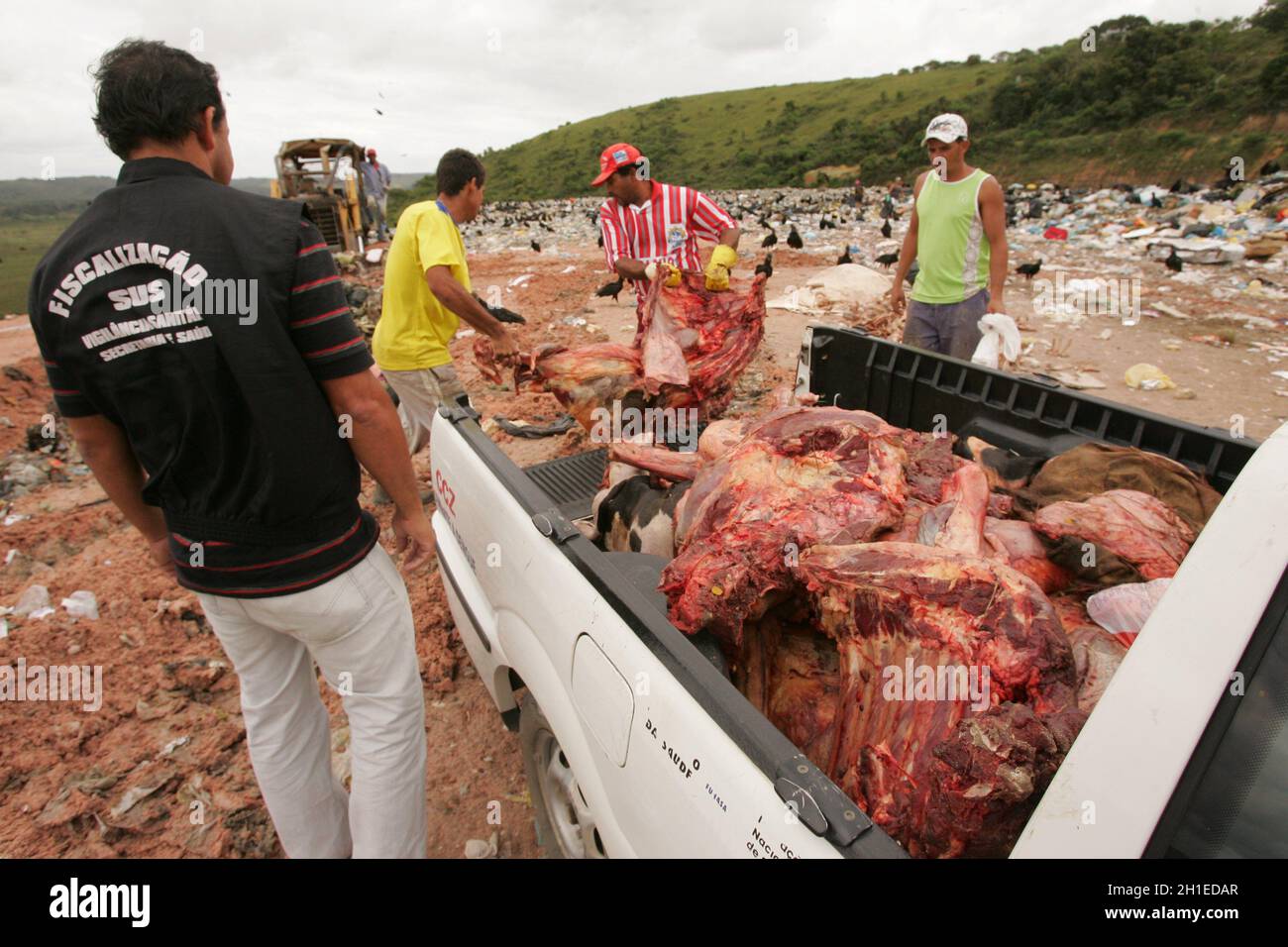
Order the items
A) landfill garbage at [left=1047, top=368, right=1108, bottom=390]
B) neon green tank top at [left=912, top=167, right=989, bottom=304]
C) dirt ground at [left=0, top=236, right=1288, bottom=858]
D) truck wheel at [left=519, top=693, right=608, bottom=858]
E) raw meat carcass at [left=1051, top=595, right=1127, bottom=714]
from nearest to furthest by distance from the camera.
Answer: raw meat carcass at [left=1051, top=595, right=1127, bottom=714]
truck wheel at [left=519, top=693, right=608, bottom=858]
dirt ground at [left=0, top=236, right=1288, bottom=858]
neon green tank top at [left=912, top=167, right=989, bottom=304]
landfill garbage at [left=1047, top=368, right=1108, bottom=390]

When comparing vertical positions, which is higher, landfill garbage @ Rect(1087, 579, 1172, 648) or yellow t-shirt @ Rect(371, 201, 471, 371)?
yellow t-shirt @ Rect(371, 201, 471, 371)

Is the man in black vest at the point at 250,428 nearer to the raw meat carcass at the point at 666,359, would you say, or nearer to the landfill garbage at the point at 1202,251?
the raw meat carcass at the point at 666,359

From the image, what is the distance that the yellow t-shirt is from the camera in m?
3.94

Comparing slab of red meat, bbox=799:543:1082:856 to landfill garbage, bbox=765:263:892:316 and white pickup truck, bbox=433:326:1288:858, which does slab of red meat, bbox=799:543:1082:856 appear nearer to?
white pickup truck, bbox=433:326:1288:858

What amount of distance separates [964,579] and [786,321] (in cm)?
803

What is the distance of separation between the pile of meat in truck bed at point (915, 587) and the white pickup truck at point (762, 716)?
0.83 ft

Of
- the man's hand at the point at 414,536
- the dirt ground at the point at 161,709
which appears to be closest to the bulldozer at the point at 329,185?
the dirt ground at the point at 161,709

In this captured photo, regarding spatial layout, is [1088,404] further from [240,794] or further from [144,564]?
[144,564]

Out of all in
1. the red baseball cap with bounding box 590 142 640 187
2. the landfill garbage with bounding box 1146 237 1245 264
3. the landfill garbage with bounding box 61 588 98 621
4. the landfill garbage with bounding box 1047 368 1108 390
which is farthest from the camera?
the landfill garbage with bounding box 1146 237 1245 264

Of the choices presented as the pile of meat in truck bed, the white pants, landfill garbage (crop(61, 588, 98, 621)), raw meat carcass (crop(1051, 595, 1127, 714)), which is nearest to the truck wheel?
the white pants

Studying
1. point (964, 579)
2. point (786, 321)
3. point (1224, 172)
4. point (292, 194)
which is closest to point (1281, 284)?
point (786, 321)

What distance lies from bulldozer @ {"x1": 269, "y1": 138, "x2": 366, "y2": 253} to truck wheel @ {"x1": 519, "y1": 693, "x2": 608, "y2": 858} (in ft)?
51.1

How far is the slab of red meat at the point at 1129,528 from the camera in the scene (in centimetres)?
202
